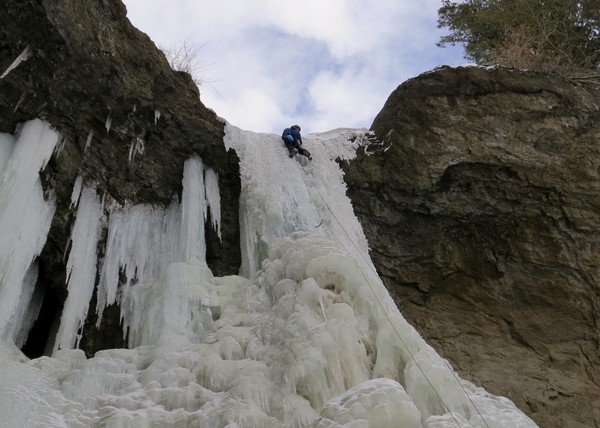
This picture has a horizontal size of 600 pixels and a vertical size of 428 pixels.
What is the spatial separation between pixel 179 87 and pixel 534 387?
22.7 feet

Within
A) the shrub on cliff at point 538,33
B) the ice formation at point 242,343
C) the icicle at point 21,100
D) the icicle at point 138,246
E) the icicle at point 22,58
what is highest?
the shrub on cliff at point 538,33

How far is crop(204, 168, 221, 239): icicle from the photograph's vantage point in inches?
343

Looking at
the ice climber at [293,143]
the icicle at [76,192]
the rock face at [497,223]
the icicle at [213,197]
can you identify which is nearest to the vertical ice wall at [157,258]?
the icicle at [213,197]

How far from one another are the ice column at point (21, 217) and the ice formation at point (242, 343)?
202 mm

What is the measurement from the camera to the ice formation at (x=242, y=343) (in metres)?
4.73

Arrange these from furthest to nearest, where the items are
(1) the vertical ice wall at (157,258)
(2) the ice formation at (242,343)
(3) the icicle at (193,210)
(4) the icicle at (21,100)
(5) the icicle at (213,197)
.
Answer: (5) the icicle at (213,197) → (3) the icicle at (193,210) → (4) the icicle at (21,100) → (1) the vertical ice wall at (157,258) → (2) the ice formation at (242,343)

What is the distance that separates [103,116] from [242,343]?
4.02 m

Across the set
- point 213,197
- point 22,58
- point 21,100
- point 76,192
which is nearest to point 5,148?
point 21,100

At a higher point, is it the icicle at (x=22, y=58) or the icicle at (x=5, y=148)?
the icicle at (x=22, y=58)

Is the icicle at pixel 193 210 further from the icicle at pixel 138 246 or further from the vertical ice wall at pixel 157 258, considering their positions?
the icicle at pixel 138 246

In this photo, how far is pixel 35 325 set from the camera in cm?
812

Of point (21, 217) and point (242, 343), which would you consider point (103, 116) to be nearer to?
point (21, 217)

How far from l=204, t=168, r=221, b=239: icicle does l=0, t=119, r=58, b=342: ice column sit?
6.95 ft

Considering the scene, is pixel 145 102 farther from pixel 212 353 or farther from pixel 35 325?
pixel 212 353
